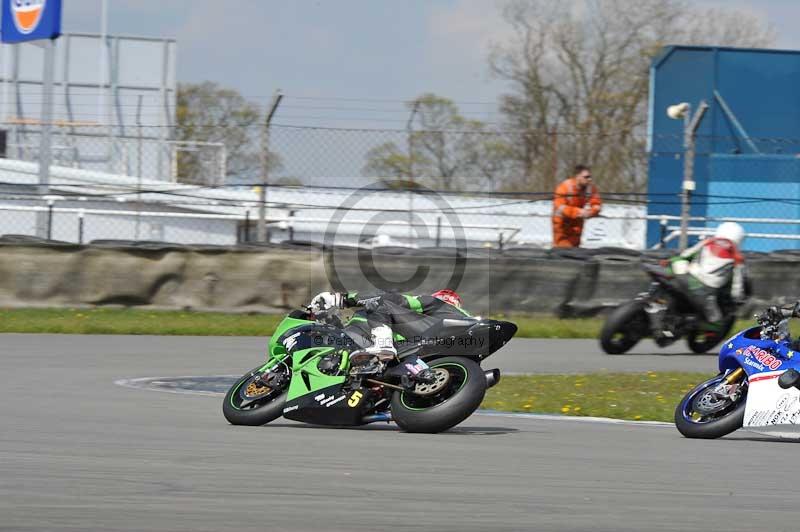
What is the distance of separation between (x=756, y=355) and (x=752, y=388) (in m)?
0.23

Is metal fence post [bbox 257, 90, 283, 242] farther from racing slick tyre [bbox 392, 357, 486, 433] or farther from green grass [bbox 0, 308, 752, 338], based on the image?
racing slick tyre [bbox 392, 357, 486, 433]

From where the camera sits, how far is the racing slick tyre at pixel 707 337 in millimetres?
13625

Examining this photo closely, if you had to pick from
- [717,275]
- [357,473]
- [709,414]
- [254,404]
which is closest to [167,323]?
[717,275]

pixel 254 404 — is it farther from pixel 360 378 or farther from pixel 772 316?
pixel 772 316

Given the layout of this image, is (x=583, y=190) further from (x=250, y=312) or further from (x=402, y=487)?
(x=402, y=487)

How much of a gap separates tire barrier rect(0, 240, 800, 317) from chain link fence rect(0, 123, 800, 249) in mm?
830

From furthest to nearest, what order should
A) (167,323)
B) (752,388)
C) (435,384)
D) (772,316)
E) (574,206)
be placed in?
1. (574,206)
2. (167,323)
3. (772,316)
4. (752,388)
5. (435,384)

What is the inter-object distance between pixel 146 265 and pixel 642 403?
765 cm

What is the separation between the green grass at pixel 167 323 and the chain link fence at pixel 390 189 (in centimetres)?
165

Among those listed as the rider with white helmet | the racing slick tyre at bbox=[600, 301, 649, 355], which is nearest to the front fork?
the racing slick tyre at bbox=[600, 301, 649, 355]

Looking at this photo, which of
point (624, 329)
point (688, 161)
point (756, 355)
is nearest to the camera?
point (756, 355)

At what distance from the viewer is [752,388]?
7.52 metres

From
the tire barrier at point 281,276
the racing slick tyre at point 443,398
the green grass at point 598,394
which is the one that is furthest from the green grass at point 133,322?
the racing slick tyre at point 443,398

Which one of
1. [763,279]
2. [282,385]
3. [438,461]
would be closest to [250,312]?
[763,279]
